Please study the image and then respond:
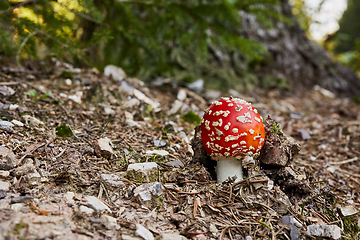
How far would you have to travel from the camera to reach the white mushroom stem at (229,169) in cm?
246

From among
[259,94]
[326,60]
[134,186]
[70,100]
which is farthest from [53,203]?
[326,60]

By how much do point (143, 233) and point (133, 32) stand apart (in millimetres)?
2825

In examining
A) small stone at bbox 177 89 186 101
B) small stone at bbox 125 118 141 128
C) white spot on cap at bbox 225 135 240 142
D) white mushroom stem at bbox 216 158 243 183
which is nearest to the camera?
white spot on cap at bbox 225 135 240 142

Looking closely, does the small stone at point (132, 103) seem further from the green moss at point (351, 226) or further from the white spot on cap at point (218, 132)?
the green moss at point (351, 226)

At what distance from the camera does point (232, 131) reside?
7.34 feet

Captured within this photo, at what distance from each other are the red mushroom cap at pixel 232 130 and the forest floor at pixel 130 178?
0.80ft

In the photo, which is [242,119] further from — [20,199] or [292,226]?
[20,199]

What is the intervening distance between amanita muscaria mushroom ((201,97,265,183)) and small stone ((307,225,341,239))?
69cm

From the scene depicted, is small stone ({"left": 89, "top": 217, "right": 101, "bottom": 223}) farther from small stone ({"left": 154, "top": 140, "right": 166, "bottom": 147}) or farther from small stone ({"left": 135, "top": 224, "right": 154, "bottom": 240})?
small stone ({"left": 154, "top": 140, "right": 166, "bottom": 147})

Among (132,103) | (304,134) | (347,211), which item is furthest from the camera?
(304,134)

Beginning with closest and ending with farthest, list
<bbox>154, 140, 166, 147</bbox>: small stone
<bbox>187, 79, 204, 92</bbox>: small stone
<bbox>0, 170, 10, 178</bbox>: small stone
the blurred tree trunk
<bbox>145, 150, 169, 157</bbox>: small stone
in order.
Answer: <bbox>0, 170, 10, 178</bbox>: small stone < <bbox>145, 150, 169, 157</bbox>: small stone < <bbox>154, 140, 166, 147</bbox>: small stone < <bbox>187, 79, 204, 92</bbox>: small stone < the blurred tree trunk

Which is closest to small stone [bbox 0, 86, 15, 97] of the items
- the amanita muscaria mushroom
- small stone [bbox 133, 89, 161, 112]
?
small stone [bbox 133, 89, 161, 112]

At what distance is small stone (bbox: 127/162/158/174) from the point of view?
7.56 feet

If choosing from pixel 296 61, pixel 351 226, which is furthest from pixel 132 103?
pixel 296 61
